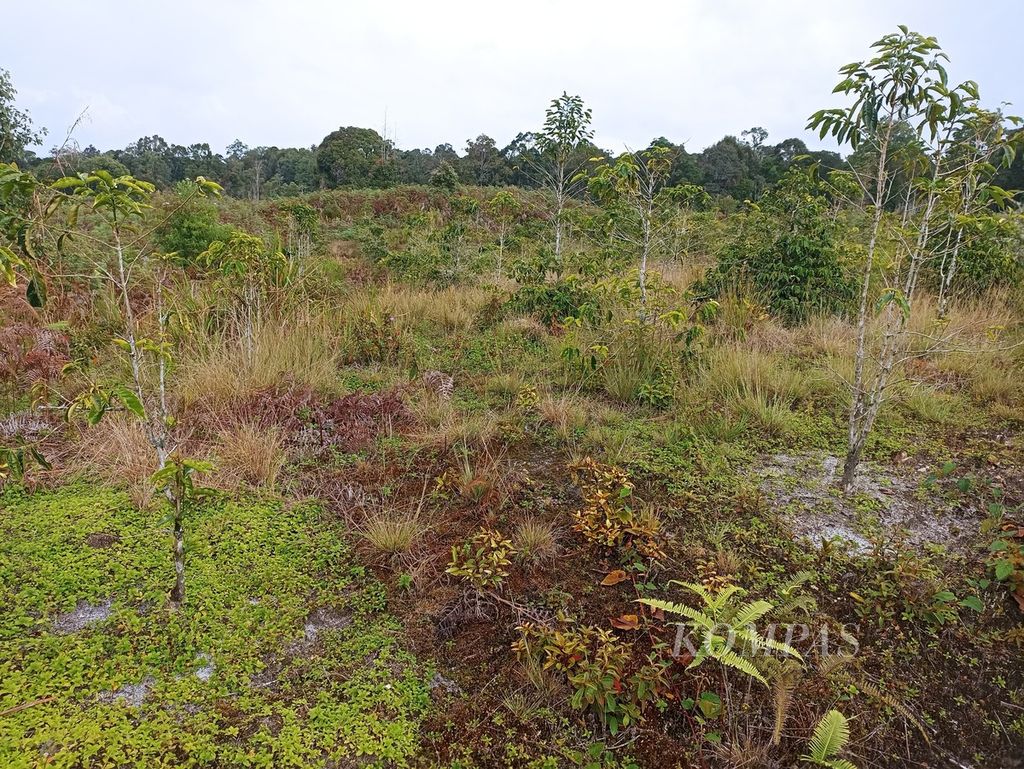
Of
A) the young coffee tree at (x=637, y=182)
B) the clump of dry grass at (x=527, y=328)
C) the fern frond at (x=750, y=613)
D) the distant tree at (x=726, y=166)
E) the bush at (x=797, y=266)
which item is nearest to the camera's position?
the fern frond at (x=750, y=613)

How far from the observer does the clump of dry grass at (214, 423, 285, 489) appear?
3.01m

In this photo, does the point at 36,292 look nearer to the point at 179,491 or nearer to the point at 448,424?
the point at 179,491

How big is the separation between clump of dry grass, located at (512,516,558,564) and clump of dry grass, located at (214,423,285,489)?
1.43 meters

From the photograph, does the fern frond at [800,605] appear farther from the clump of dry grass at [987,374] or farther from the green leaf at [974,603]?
the clump of dry grass at [987,374]

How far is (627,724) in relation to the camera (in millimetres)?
1750

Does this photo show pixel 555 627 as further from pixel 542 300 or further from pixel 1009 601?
pixel 542 300

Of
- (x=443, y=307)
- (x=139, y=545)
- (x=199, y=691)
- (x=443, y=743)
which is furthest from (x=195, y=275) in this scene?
(x=443, y=743)

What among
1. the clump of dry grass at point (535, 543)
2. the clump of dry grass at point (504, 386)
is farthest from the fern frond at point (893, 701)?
the clump of dry grass at point (504, 386)

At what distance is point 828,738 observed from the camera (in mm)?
1600

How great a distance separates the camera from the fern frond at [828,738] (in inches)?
62.4

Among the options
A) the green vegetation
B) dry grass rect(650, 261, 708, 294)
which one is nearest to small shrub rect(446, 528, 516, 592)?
the green vegetation

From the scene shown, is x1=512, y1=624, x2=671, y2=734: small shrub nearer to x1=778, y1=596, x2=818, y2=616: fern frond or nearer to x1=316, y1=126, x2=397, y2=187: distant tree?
x1=778, y1=596, x2=818, y2=616: fern frond

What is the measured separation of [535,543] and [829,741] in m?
1.27

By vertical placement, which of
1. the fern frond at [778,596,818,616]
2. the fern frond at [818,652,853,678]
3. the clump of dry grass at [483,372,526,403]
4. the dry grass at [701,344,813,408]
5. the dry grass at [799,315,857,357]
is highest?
the dry grass at [799,315,857,357]
